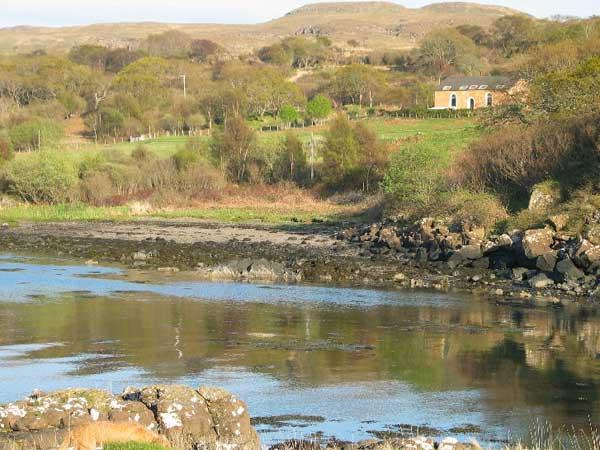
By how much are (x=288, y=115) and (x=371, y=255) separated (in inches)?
2761

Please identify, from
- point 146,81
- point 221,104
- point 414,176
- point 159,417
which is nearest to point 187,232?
point 414,176

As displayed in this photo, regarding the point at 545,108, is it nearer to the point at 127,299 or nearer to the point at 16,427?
the point at 127,299

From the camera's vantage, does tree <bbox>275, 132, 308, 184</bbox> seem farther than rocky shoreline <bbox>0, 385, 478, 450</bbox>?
Yes

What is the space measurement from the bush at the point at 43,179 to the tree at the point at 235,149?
10.8 metres

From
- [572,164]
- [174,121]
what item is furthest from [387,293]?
[174,121]

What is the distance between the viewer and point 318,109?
119250 mm

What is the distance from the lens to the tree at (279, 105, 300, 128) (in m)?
116

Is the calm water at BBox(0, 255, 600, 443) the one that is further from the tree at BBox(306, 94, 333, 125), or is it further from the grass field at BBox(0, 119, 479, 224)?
the tree at BBox(306, 94, 333, 125)

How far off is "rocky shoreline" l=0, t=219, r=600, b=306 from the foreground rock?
2149 cm

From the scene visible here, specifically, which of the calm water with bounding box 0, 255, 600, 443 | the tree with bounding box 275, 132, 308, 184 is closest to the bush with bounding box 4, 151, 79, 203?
the tree with bounding box 275, 132, 308, 184

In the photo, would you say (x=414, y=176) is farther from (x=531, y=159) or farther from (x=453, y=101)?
(x=453, y=101)

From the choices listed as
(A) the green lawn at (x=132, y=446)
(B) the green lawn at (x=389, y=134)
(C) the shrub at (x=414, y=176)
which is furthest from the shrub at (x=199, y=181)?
(A) the green lawn at (x=132, y=446)

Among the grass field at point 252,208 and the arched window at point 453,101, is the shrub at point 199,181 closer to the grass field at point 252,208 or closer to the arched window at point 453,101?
the grass field at point 252,208

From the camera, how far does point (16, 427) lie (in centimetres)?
1477
